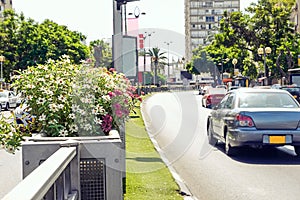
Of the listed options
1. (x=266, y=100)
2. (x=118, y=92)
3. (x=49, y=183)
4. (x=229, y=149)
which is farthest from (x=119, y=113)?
(x=266, y=100)

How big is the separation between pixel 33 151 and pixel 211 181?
4.70 metres

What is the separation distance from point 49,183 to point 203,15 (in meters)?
153

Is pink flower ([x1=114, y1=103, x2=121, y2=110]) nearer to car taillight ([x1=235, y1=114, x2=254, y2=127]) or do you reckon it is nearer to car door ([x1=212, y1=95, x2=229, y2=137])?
car taillight ([x1=235, y1=114, x2=254, y2=127])

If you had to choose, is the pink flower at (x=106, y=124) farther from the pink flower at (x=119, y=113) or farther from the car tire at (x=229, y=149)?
the car tire at (x=229, y=149)

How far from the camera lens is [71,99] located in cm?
612

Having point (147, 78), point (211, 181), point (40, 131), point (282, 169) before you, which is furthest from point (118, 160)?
point (147, 78)

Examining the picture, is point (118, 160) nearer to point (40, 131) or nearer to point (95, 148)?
point (95, 148)

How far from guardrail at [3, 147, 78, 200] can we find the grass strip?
2711mm

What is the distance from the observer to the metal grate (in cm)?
527

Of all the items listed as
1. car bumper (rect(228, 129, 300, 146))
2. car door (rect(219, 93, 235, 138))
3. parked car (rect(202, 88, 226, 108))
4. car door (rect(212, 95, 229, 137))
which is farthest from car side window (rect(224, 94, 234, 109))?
parked car (rect(202, 88, 226, 108))

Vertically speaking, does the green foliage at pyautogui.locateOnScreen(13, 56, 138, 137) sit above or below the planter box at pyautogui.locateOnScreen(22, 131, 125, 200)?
above

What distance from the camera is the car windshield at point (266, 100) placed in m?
11.4

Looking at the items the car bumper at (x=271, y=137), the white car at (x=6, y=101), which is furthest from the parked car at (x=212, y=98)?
the car bumper at (x=271, y=137)

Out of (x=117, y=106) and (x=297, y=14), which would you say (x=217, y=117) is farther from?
(x=297, y=14)
